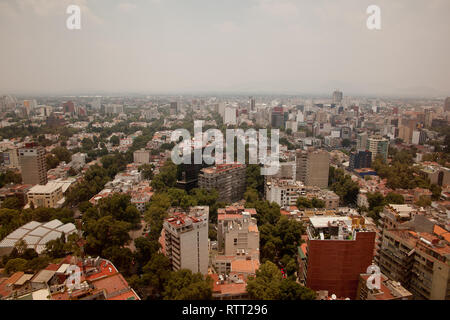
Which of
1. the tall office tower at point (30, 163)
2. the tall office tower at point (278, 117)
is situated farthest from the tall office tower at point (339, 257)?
the tall office tower at point (278, 117)

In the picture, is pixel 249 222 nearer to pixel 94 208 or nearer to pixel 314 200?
pixel 314 200

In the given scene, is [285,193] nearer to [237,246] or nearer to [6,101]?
[237,246]

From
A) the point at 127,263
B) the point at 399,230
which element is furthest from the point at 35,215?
the point at 399,230

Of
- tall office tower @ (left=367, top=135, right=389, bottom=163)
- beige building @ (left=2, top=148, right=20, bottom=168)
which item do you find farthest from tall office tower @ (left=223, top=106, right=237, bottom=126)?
beige building @ (left=2, top=148, right=20, bottom=168)

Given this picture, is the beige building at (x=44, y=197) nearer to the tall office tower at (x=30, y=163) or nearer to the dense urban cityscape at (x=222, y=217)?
the dense urban cityscape at (x=222, y=217)

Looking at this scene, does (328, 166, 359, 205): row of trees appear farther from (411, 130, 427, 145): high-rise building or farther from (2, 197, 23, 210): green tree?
(2, 197, 23, 210): green tree
